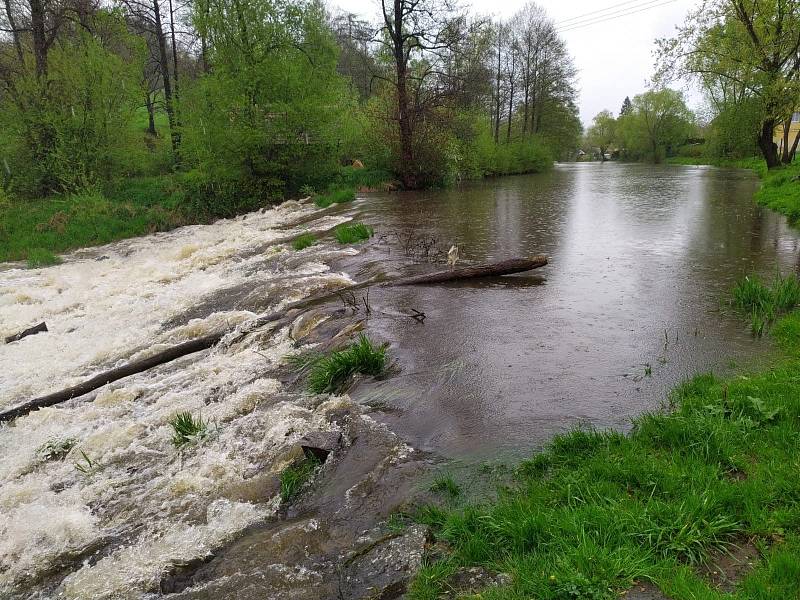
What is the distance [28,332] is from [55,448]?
5.14 metres

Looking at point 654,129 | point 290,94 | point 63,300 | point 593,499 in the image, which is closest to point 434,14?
point 290,94

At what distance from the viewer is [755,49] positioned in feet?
65.3

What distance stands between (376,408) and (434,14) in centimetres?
2434

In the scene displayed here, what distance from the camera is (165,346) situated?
7.93 meters

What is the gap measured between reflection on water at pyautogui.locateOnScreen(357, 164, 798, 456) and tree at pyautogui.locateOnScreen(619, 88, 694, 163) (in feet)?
233

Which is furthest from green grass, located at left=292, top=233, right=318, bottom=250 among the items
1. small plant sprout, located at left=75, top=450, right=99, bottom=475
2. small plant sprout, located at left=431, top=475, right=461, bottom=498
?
small plant sprout, located at left=431, top=475, right=461, bottom=498

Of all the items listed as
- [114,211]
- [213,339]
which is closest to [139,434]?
[213,339]

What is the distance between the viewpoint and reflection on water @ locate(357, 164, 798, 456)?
5016 millimetres

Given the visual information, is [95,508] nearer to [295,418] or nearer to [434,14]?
[295,418]

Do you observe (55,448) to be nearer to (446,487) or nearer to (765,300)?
(446,487)

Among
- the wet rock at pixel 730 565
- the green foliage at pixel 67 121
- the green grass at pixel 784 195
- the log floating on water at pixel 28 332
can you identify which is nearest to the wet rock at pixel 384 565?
the wet rock at pixel 730 565

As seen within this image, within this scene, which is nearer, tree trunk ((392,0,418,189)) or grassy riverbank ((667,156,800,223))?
grassy riverbank ((667,156,800,223))

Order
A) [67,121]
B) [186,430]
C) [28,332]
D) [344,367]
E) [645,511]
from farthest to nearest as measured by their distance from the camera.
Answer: [67,121]
[28,332]
[344,367]
[186,430]
[645,511]

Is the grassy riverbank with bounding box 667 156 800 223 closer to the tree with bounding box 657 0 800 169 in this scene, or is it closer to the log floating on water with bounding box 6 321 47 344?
the tree with bounding box 657 0 800 169
